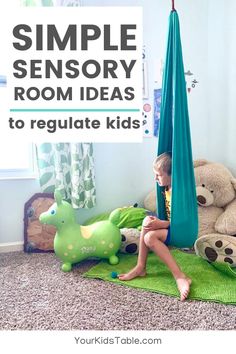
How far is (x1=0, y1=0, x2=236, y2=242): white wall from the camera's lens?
6.98 ft

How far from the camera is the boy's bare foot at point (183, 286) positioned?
1420 millimetres

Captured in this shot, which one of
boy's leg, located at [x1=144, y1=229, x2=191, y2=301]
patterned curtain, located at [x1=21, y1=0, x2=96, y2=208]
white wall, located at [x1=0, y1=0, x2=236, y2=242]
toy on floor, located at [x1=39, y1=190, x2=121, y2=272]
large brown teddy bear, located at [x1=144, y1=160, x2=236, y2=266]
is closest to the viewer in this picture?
boy's leg, located at [x1=144, y1=229, x2=191, y2=301]

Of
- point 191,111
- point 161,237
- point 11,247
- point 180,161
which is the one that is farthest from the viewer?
point 191,111

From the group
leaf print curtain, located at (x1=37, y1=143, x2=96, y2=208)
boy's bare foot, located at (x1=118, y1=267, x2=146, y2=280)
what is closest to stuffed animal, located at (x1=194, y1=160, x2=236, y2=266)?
boy's bare foot, located at (x1=118, y1=267, x2=146, y2=280)

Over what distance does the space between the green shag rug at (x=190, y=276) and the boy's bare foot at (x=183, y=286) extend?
3cm

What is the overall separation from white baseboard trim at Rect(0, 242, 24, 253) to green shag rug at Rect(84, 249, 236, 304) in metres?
0.63

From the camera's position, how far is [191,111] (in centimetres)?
238

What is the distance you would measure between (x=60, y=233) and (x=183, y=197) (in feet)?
2.33

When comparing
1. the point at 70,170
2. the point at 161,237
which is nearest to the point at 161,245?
the point at 161,237

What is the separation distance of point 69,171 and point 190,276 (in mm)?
964

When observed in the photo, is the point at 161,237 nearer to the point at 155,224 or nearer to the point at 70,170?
the point at 155,224

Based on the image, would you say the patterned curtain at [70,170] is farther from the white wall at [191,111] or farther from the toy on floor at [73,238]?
the toy on floor at [73,238]

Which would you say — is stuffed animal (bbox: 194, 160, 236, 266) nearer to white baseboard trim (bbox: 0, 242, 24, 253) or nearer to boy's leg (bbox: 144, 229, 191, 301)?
boy's leg (bbox: 144, 229, 191, 301)
